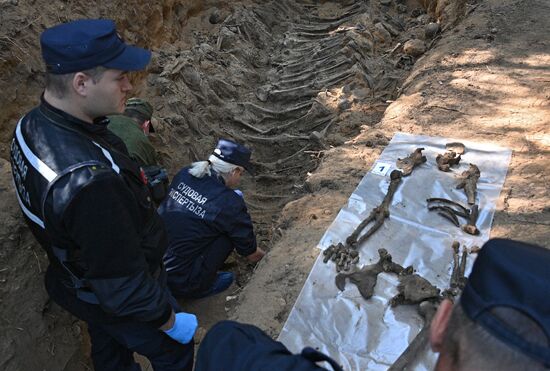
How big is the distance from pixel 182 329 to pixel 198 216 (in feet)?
5.12

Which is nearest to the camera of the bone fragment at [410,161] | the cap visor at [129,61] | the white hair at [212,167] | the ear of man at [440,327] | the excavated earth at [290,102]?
the ear of man at [440,327]

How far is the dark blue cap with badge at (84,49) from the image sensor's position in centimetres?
220

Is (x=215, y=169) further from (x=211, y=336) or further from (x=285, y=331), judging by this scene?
(x=211, y=336)

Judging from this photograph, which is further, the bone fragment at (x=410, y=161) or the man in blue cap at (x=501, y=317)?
the bone fragment at (x=410, y=161)

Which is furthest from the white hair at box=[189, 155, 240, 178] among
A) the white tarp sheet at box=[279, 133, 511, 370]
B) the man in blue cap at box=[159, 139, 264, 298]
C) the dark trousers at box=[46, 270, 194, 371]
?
the dark trousers at box=[46, 270, 194, 371]

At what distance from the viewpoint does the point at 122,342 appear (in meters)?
2.81

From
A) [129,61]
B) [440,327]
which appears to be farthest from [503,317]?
[129,61]

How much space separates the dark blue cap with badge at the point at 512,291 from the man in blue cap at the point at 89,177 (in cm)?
165

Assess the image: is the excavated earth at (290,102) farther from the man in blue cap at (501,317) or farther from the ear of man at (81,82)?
the man in blue cap at (501,317)

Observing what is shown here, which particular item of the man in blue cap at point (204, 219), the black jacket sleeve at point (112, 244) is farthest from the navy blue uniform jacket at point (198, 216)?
the black jacket sleeve at point (112, 244)

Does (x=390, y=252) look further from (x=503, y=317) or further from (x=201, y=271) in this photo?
(x=503, y=317)

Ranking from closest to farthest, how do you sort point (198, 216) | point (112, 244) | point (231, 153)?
point (112, 244)
point (198, 216)
point (231, 153)

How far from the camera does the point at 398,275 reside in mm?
3871

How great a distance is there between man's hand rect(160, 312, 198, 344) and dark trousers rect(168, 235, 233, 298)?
162 centimetres
